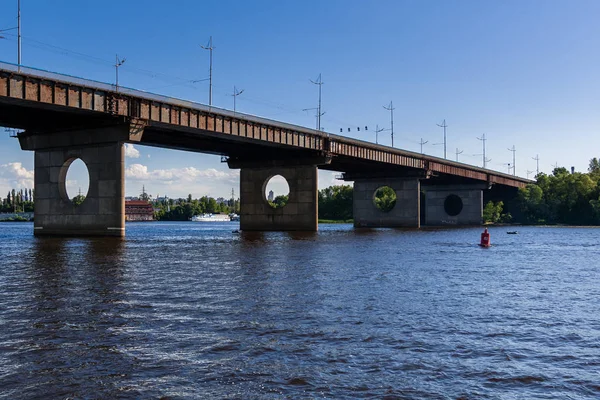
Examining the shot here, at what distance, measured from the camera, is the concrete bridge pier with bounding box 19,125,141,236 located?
64625mm

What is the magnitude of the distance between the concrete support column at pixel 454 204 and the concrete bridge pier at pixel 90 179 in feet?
368

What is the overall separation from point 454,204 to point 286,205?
86.0 meters

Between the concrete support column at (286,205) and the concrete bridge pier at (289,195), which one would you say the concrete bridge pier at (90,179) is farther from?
the concrete support column at (286,205)

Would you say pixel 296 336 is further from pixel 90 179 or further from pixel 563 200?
pixel 563 200

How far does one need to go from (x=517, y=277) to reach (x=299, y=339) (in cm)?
2011

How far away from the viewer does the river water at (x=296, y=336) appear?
1164 cm

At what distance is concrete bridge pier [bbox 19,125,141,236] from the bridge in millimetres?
105

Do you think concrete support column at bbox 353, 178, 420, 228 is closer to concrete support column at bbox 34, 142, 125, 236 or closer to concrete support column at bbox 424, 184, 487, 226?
concrete support column at bbox 424, 184, 487, 226

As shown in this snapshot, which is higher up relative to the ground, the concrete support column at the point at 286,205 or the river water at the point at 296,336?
the concrete support column at the point at 286,205

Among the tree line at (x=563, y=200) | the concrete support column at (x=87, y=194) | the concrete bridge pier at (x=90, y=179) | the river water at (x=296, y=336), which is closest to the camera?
the river water at (x=296, y=336)

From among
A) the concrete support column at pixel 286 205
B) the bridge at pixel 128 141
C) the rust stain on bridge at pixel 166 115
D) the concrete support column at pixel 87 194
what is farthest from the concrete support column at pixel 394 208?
the concrete support column at pixel 87 194

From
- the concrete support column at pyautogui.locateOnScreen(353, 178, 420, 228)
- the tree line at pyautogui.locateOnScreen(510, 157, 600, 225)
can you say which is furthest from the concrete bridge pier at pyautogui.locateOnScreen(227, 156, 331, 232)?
the tree line at pyautogui.locateOnScreen(510, 157, 600, 225)

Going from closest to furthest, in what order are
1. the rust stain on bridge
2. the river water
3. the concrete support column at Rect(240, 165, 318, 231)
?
1. the river water
2. the rust stain on bridge
3. the concrete support column at Rect(240, 165, 318, 231)

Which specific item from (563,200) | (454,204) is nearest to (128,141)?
(454,204)
